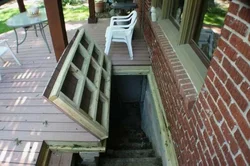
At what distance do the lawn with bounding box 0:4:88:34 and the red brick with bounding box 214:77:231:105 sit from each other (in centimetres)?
621

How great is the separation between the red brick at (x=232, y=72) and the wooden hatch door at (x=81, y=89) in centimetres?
141

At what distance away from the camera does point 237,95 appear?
949 millimetres

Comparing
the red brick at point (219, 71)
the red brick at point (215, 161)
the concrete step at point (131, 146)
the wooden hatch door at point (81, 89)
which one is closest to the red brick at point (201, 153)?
the red brick at point (215, 161)

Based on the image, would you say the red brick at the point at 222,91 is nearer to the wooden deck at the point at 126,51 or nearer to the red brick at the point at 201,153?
the red brick at the point at 201,153

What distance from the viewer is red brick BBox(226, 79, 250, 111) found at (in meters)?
0.89

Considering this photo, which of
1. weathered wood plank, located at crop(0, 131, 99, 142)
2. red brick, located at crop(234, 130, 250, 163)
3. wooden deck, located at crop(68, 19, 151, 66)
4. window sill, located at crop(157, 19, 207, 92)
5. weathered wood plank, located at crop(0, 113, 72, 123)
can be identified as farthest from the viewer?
wooden deck, located at crop(68, 19, 151, 66)

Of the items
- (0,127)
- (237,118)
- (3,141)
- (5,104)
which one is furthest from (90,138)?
(237,118)

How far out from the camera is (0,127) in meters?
2.35

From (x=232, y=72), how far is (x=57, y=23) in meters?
A: 2.42

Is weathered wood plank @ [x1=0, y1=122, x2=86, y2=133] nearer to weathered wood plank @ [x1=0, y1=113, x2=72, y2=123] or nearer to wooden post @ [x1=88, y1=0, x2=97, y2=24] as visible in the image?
weathered wood plank @ [x1=0, y1=113, x2=72, y2=123]

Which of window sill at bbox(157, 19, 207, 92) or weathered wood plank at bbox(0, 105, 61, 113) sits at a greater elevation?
window sill at bbox(157, 19, 207, 92)

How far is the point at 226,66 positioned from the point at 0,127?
2.50m

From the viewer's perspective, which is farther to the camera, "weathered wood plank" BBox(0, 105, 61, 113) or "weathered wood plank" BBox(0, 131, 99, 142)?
"weathered wood plank" BBox(0, 105, 61, 113)

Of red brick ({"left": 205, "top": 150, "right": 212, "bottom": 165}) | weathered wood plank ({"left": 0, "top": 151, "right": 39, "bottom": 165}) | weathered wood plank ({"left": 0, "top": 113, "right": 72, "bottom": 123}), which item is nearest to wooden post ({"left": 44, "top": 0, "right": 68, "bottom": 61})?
weathered wood plank ({"left": 0, "top": 113, "right": 72, "bottom": 123})
